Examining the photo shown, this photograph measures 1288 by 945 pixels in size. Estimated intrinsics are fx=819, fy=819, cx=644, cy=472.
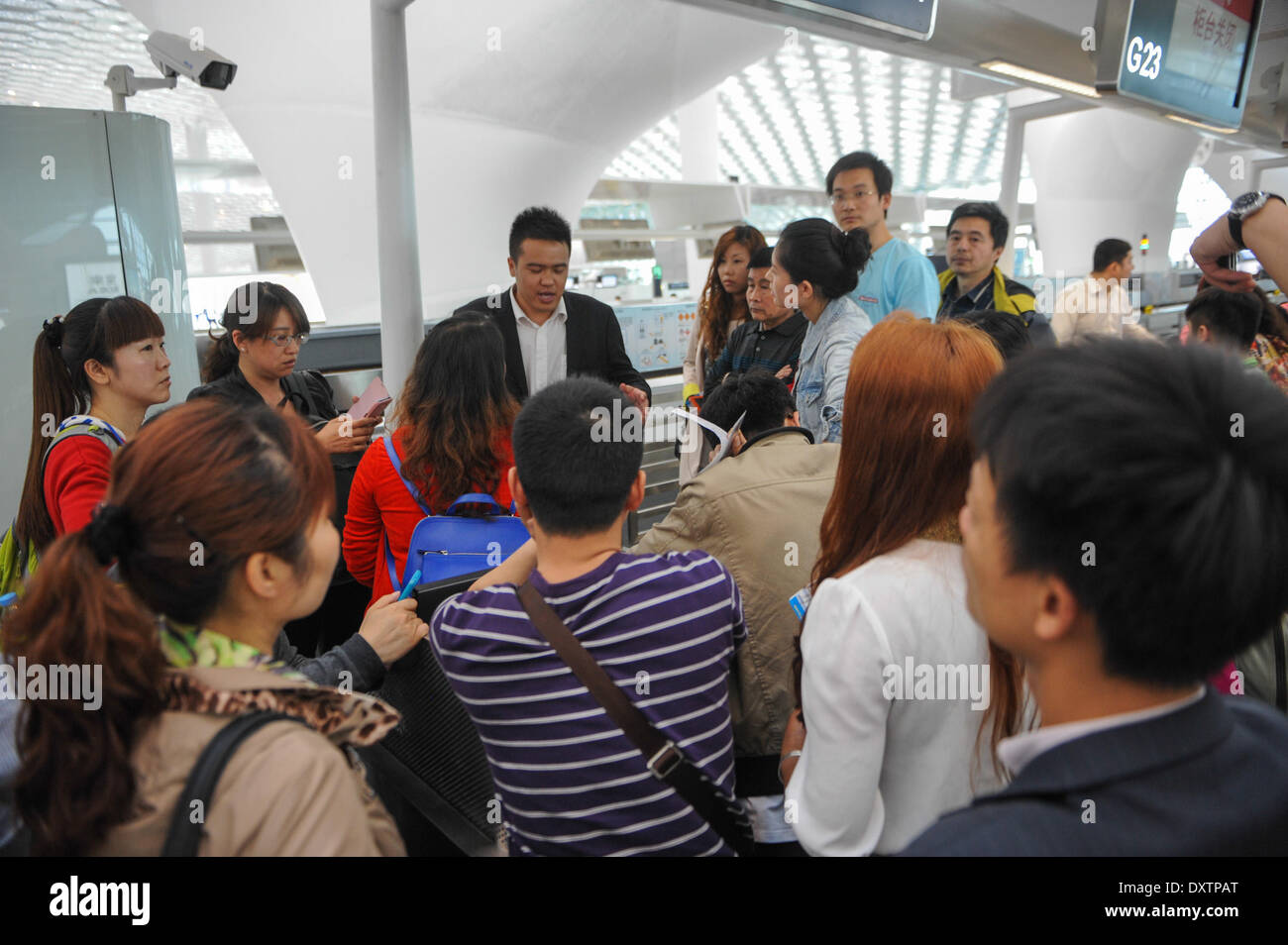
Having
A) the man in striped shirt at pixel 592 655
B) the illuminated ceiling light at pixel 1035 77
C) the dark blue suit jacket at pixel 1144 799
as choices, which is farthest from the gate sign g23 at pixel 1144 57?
the dark blue suit jacket at pixel 1144 799

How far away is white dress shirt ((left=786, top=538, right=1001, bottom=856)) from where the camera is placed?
1204 mm

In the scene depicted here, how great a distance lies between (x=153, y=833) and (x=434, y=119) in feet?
35.3

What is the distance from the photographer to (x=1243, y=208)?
2252mm

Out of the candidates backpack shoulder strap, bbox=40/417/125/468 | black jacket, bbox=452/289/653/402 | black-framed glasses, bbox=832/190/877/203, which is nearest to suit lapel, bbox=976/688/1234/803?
backpack shoulder strap, bbox=40/417/125/468

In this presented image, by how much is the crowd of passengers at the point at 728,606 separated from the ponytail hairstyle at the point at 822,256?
2.04 ft

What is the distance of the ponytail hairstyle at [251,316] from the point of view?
2.97 meters

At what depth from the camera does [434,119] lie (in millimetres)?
10305

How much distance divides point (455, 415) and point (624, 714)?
3.90ft

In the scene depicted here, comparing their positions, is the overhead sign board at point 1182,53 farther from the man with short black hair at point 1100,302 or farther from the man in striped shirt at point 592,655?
the man in striped shirt at point 592,655

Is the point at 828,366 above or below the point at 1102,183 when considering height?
below

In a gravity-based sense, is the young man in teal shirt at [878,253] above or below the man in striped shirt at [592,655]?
above

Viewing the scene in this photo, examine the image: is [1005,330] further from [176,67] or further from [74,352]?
[176,67]

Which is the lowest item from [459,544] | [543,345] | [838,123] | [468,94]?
[459,544]

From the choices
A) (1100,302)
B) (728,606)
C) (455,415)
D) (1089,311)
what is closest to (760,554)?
(728,606)
